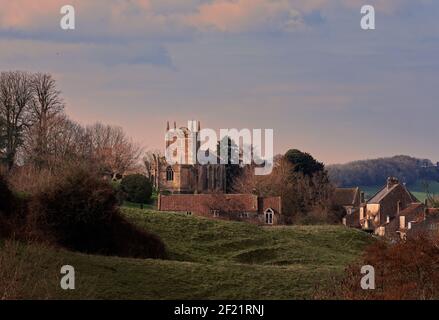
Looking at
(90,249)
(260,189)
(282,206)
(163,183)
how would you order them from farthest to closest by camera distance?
(163,183), (260,189), (282,206), (90,249)

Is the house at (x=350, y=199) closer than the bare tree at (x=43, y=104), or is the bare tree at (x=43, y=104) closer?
the bare tree at (x=43, y=104)

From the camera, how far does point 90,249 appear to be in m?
28.5

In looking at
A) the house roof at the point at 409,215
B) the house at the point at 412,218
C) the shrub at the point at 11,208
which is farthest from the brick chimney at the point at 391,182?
the shrub at the point at 11,208

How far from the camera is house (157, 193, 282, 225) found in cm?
6494

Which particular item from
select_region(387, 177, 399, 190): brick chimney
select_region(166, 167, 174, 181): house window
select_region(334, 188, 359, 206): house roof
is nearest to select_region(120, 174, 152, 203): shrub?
select_region(166, 167, 174, 181): house window

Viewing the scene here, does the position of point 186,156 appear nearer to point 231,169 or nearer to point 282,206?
point 231,169

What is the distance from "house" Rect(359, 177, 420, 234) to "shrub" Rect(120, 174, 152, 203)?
24709 millimetres

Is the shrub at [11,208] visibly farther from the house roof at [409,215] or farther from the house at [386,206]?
the house at [386,206]

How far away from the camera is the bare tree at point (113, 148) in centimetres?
7038

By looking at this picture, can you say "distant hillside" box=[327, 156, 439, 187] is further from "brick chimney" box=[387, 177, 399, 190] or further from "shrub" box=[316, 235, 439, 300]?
Answer: "shrub" box=[316, 235, 439, 300]

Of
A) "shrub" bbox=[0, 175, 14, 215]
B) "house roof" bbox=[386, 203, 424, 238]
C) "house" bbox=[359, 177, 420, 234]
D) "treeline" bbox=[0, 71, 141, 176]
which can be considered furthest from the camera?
"house" bbox=[359, 177, 420, 234]

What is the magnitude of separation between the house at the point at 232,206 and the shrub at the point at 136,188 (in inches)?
53.6
